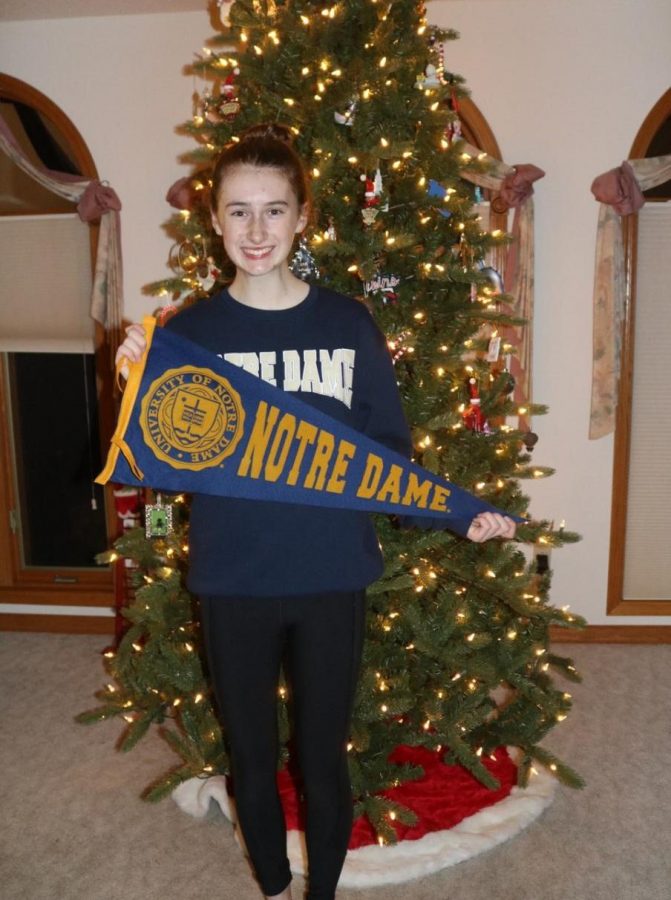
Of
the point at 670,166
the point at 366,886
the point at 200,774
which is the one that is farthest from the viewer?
the point at 670,166

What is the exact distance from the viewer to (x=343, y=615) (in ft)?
4.77

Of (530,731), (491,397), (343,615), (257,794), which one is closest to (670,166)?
(491,397)

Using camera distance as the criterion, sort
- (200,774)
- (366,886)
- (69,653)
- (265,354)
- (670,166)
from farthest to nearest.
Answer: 1. (69,653)
2. (670,166)
3. (200,774)
4. (366,886)
5. (265,354)

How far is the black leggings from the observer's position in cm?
143

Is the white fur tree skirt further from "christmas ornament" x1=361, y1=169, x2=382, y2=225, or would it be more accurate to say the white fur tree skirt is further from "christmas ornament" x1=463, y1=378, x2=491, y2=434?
"christmas ornament" x1=361, y1=169, x2=382, y2=225

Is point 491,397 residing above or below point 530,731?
above

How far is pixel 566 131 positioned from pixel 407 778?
263cm

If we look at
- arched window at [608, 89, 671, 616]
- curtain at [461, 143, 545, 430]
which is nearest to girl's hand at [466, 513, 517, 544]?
curtain at [461, 143, 545, 430]

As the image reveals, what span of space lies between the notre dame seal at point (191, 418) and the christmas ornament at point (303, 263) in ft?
2.29

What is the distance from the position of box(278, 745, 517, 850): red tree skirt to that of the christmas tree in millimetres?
110

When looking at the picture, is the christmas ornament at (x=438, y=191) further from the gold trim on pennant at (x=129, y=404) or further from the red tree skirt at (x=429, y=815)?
the red tree skirt at (x=429, y=815)

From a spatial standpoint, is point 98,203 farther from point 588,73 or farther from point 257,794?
point 257,794

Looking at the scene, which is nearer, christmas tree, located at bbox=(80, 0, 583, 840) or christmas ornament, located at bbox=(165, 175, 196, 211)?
christmas tree, located at bbox=(80, 0, 583, 840)

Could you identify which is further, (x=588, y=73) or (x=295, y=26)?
(x=588, y=73)
